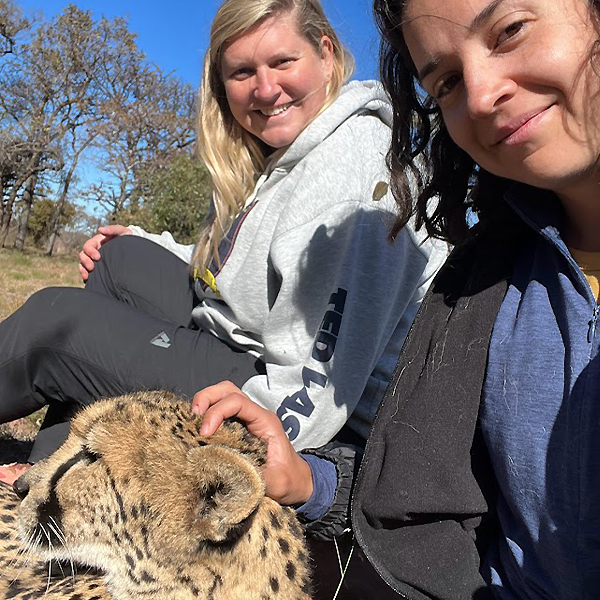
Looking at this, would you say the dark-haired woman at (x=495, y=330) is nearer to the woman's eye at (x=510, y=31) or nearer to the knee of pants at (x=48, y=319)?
the woman's eye at (x=510, y=31)

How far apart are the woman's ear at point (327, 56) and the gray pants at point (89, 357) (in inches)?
39.2

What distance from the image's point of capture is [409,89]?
5.09ft

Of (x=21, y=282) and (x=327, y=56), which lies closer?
(x=327, y=56)

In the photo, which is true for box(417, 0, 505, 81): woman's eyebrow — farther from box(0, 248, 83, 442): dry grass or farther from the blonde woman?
box(0, 248, 83, 442): dry grass

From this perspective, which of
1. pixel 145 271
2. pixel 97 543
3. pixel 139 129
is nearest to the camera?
pixel 97 543

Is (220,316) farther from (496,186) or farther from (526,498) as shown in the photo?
(526,498)

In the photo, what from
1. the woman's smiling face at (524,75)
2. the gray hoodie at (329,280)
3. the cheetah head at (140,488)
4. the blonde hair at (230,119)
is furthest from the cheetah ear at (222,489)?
the blonde hair at (230,119)

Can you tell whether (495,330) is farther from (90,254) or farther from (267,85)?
(90,254)

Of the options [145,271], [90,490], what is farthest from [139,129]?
[90,490]

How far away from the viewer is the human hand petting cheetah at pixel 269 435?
1409 mm

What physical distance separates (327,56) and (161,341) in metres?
1.13

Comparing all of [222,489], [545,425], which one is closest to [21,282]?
[222,489]

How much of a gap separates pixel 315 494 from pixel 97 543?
0.51m

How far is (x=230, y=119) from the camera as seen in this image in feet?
8.18
